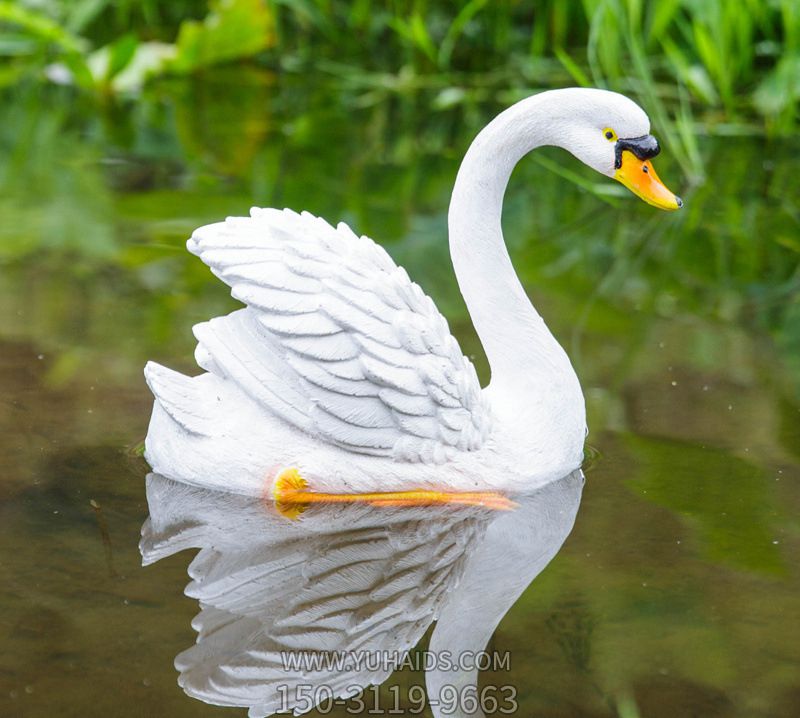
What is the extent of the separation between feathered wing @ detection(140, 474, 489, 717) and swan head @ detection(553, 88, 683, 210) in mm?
1067

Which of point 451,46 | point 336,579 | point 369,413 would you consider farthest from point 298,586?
point 451,46

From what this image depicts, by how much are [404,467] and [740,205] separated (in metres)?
4.13

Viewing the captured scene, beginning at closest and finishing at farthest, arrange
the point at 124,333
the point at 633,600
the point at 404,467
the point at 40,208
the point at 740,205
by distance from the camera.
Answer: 1. the point at 633,600
2. the point at 404,467
3. the point at 124,333
4. the point at 40,208
5. the point at 740,205

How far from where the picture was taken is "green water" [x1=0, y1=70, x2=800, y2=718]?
3.24 metres

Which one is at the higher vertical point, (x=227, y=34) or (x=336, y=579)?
(x=336, y=579)

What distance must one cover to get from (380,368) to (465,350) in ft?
4.73

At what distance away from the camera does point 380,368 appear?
12.6 feet

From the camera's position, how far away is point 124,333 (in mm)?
5340

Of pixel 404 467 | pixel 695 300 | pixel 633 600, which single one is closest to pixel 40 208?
pixel 695 300

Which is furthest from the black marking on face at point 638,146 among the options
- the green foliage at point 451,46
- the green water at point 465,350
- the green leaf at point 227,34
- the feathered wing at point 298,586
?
the green leaf at point 227,34

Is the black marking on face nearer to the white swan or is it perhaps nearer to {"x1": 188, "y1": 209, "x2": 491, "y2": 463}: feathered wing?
the white swan

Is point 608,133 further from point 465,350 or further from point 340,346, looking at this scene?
point 465,350

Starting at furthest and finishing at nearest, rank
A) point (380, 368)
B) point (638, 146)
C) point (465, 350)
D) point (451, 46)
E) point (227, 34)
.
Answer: point (227, 34), point (451, 46), point (465, 350), point (638, 146), point (380, 368)

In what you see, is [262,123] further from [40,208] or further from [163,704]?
[163,704]
